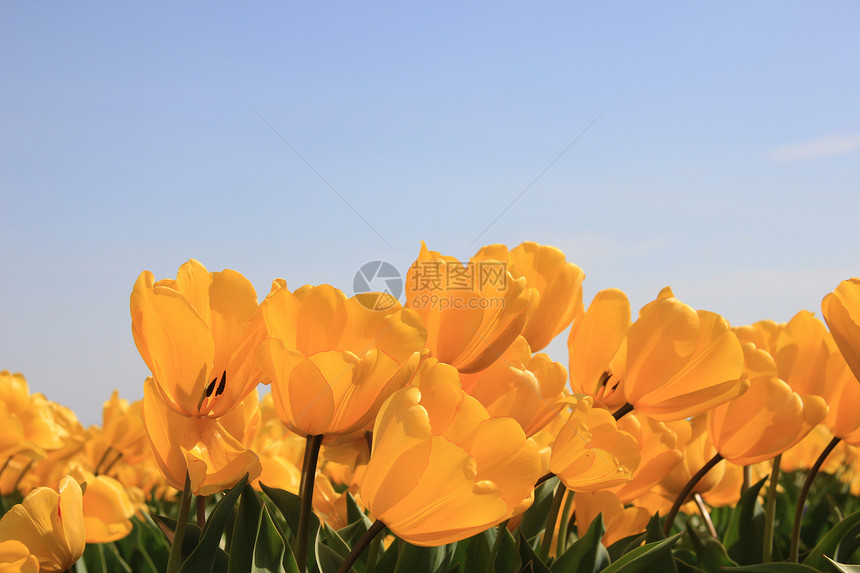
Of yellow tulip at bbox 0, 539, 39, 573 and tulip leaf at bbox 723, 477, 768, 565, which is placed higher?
yellow tulip at bbox 0, 539, 39, 573

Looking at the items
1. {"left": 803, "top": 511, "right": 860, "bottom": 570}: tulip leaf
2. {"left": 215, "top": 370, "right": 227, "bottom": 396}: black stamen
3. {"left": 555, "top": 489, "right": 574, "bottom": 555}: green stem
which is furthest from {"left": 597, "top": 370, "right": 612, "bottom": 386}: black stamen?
{"left": 215, "top": 370, "right": 227, "bottom": 396}: black stamen

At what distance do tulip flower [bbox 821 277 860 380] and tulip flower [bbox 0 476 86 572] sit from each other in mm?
841

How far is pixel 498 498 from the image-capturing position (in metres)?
0.52

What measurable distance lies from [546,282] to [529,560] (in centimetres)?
30

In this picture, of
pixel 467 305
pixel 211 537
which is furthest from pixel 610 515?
pixel 211 537

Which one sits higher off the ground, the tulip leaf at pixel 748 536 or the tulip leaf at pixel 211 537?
the tulip leaf at pixel 211 537

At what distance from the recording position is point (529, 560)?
2.37 ft

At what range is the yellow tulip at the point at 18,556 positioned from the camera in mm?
660

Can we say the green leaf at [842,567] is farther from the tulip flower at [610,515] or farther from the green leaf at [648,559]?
the tulip flower at [610,515]

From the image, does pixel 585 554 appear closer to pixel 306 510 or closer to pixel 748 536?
pixel 306 510

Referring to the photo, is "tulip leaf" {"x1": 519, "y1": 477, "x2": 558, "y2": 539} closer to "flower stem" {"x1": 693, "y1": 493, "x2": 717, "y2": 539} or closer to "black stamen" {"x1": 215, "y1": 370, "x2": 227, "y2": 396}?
"flower stem" {"x1": 693, "y1": 493, "x2": 717, "y2": 539}

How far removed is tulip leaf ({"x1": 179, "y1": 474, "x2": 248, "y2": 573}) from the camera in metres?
0.65

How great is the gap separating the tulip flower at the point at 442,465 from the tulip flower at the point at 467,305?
0.41ft

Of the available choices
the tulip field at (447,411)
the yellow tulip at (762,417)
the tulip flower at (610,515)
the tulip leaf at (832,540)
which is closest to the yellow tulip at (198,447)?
the tulip field at (447,411)
